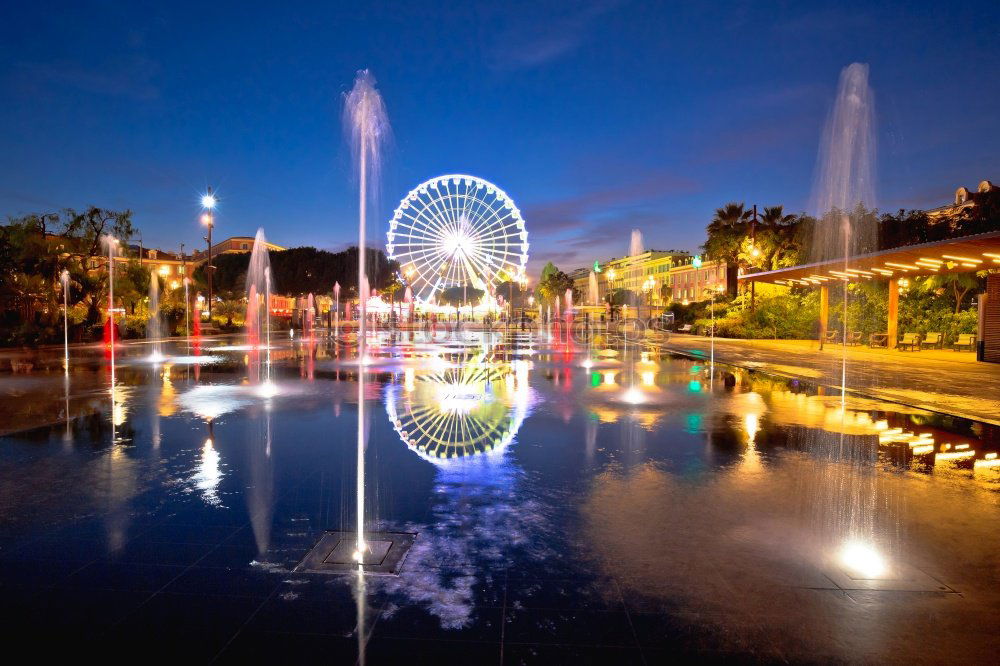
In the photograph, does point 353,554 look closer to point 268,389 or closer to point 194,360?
point 268,389

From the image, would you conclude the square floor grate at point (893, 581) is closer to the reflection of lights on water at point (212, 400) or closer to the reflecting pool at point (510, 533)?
the reflecting pool at point (510, 533)

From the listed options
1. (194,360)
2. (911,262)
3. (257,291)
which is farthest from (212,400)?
(257,291)

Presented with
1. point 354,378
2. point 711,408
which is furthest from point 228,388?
point 711,408

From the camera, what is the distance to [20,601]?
422cm

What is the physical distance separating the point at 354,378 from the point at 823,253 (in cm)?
4665

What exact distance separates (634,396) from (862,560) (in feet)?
32.6

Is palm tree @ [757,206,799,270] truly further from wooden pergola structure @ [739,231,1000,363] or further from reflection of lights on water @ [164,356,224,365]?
reflection of lights on water @ [164,356,224,365]

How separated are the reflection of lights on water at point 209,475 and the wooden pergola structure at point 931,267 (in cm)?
1984

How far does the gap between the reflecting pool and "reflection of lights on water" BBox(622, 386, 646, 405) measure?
1.80 meters

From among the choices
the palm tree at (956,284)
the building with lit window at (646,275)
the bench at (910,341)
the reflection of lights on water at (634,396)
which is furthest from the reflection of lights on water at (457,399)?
the building with lit window at (646,275)

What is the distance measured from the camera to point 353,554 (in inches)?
198

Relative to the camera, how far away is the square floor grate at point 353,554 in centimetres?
476

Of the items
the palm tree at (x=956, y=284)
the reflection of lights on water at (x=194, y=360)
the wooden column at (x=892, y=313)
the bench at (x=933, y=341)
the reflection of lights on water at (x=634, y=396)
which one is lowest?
the reflection of lights on water at (x=634, y=396)

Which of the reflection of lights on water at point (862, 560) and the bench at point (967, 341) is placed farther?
the bench at point (967, 341)
